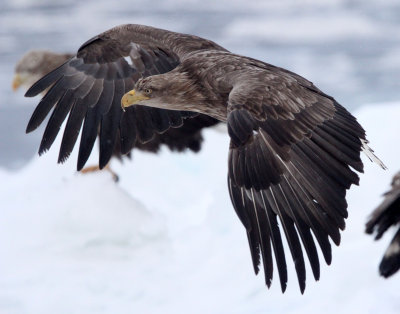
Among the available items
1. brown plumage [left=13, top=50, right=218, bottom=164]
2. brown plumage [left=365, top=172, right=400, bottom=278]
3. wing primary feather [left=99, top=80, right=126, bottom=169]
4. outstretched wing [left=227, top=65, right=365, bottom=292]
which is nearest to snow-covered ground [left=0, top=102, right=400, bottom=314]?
brown plumage [left=365, top=172, right=400, bottom=278]

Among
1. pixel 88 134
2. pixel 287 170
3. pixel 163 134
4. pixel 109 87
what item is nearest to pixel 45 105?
pixel 88 134

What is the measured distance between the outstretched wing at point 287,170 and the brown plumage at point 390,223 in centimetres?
103

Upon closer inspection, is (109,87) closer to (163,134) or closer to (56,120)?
(56,120)

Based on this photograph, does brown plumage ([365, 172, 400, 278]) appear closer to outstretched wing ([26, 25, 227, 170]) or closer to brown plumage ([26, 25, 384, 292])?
brown plumage ([26, 25, 384, 292])

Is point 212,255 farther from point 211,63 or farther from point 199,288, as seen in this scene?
point 211,63

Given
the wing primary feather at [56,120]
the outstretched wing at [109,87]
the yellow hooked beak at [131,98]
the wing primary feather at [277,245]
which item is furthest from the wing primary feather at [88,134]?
the wing primary feather at [277,245]

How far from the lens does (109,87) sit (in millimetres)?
5922

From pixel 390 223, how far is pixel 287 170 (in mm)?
1420

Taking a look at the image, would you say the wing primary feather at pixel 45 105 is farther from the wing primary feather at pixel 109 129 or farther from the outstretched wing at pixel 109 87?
the wing primary feather at pixel 109 129

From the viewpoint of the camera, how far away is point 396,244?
567cm

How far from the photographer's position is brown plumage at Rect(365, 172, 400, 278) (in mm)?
5668

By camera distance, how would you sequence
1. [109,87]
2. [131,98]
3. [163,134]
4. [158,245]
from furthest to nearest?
[163,134]
[158,245]
[109,87]
[131,98]

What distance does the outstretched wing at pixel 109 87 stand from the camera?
5711mm

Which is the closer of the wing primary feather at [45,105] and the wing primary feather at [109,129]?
the wing primary feather at [45,105]
